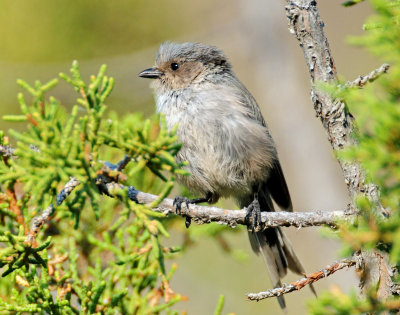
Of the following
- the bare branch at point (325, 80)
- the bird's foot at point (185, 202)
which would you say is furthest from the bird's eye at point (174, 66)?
the bare branch at point (325, 80)

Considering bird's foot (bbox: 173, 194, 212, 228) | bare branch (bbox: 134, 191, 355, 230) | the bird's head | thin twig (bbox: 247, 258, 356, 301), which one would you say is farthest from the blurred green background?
thin twig (bbox: 247, 258, 356, 301)

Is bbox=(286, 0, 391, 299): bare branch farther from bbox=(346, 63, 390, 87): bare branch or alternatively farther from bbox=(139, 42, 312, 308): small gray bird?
bbox=(139, 42, 312, 308): small gray bird

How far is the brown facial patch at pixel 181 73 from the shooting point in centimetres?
445

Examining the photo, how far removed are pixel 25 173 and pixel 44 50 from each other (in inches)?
149

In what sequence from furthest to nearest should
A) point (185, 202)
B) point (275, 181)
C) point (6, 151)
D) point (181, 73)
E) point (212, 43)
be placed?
point (212, 43)
point (181, 73)
point (275, 181)
point (185, 202)
point (6, 151)

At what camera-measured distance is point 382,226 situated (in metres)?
1.73

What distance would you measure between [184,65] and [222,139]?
1129 millimetres

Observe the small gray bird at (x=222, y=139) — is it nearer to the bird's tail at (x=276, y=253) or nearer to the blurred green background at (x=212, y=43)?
the bird's tail at (x=276, y=253)

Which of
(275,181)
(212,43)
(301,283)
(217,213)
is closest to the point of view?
(301,283)

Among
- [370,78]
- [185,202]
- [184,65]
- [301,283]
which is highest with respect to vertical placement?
[184,65]

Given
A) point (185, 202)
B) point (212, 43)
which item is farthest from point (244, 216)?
point (212, 43)

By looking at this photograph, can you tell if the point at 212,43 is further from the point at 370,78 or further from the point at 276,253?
the point at 370,78

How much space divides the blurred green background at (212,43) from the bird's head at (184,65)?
1.82ft

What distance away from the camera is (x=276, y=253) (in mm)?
4344
